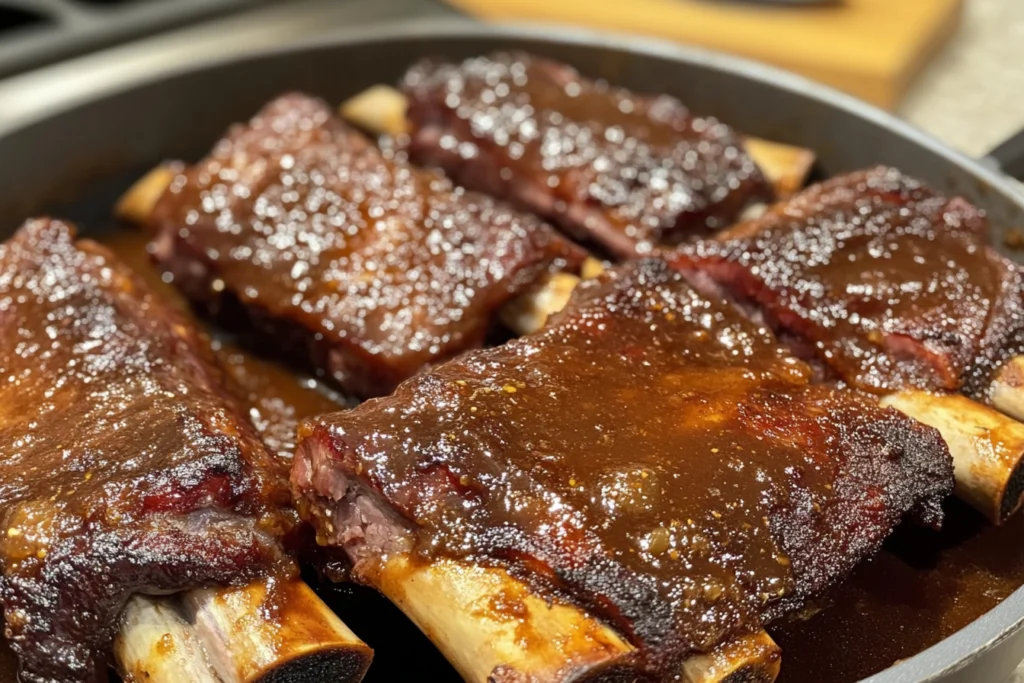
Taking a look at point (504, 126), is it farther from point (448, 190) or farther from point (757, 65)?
point (757, 65)

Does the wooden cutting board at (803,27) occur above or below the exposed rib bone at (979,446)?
above

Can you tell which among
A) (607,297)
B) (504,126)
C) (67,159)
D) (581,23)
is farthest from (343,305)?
(581,23)

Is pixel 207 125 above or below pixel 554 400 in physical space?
below

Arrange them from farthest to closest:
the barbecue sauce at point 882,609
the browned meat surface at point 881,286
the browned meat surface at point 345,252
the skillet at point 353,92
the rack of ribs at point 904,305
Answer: the skillet at point 353,92 → the browned meat surface at point 345,252 → the browned meat surface at point 881,286 → the rack of ribs at point 904,305 → the barbecue sauce at point 882,609

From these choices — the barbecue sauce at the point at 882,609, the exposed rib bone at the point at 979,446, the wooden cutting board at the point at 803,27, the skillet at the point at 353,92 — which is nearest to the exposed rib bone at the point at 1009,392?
the exposed rib bone at the point at 979,446

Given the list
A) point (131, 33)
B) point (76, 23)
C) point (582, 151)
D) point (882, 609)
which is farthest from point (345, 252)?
point (76, 23)

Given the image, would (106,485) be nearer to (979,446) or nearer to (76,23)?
(979,446)

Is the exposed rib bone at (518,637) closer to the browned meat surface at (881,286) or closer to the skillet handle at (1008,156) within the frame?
the browned meat surface at (881,286)
